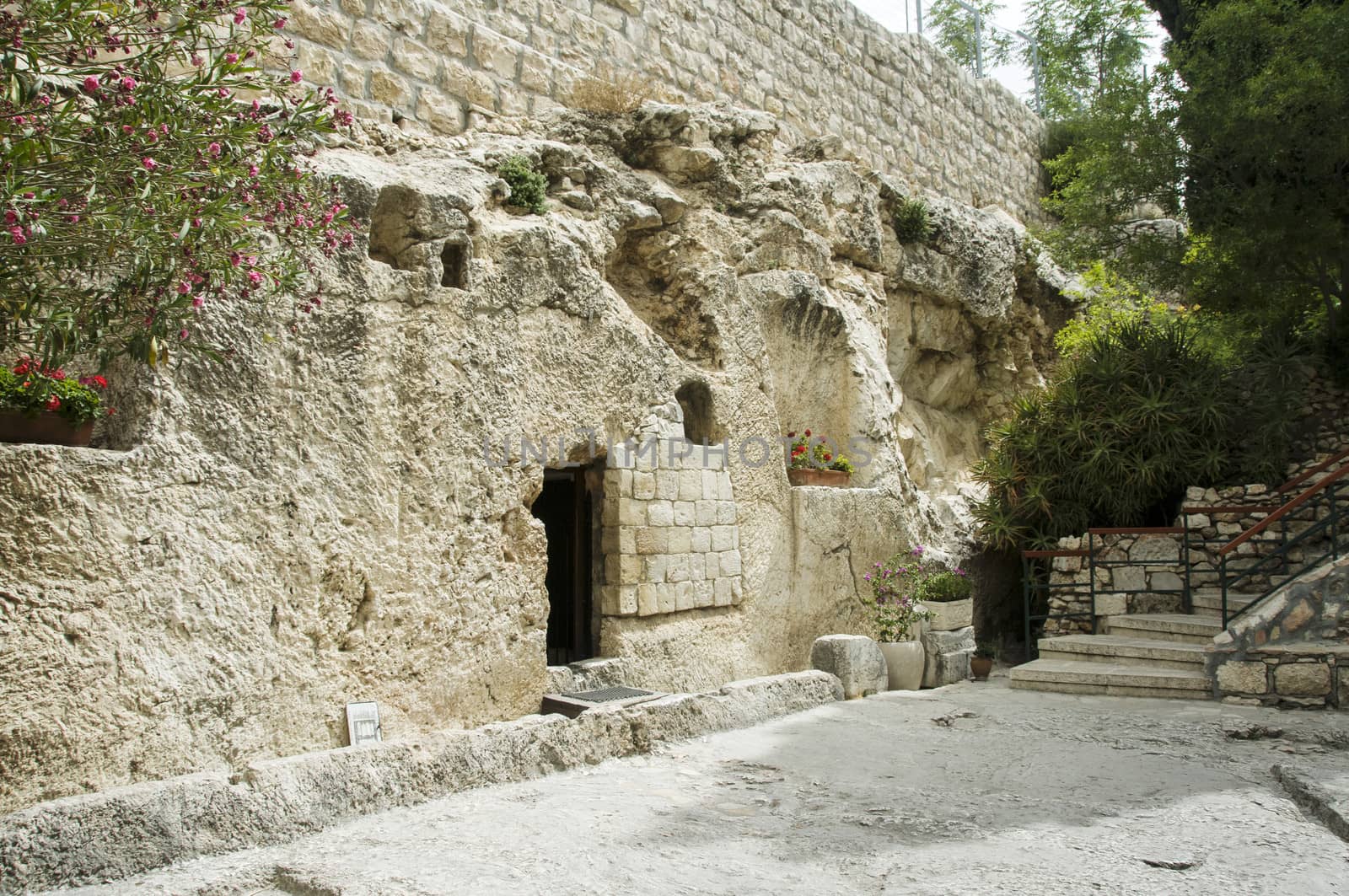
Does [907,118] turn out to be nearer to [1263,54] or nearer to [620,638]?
[1263,54]

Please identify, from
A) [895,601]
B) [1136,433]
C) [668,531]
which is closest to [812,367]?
[895,601]

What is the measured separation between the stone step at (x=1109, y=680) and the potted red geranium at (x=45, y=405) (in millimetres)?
7151

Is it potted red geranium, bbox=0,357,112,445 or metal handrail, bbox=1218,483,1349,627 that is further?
metal handrail, bbox=1218,483,1349,627

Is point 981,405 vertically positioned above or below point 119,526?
above

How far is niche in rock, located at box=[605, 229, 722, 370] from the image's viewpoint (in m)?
8.92

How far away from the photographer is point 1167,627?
9.04m

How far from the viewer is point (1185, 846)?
4.22 metres

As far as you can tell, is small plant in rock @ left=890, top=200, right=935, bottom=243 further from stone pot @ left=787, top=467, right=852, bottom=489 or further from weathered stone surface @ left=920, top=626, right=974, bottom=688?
weathered stone surface @ left=920, top=626, right=974, bottom=688

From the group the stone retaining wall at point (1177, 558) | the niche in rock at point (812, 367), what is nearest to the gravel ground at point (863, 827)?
the stone retaining wall at point (1177, 558)

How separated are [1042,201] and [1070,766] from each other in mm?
11563

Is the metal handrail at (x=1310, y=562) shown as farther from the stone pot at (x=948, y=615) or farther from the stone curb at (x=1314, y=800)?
the stone curb at (x=1314, y=800)

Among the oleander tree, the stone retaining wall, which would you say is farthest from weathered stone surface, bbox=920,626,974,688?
the oleander tree

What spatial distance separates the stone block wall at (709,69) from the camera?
7.75m

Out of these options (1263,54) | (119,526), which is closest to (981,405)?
(1263,54)
